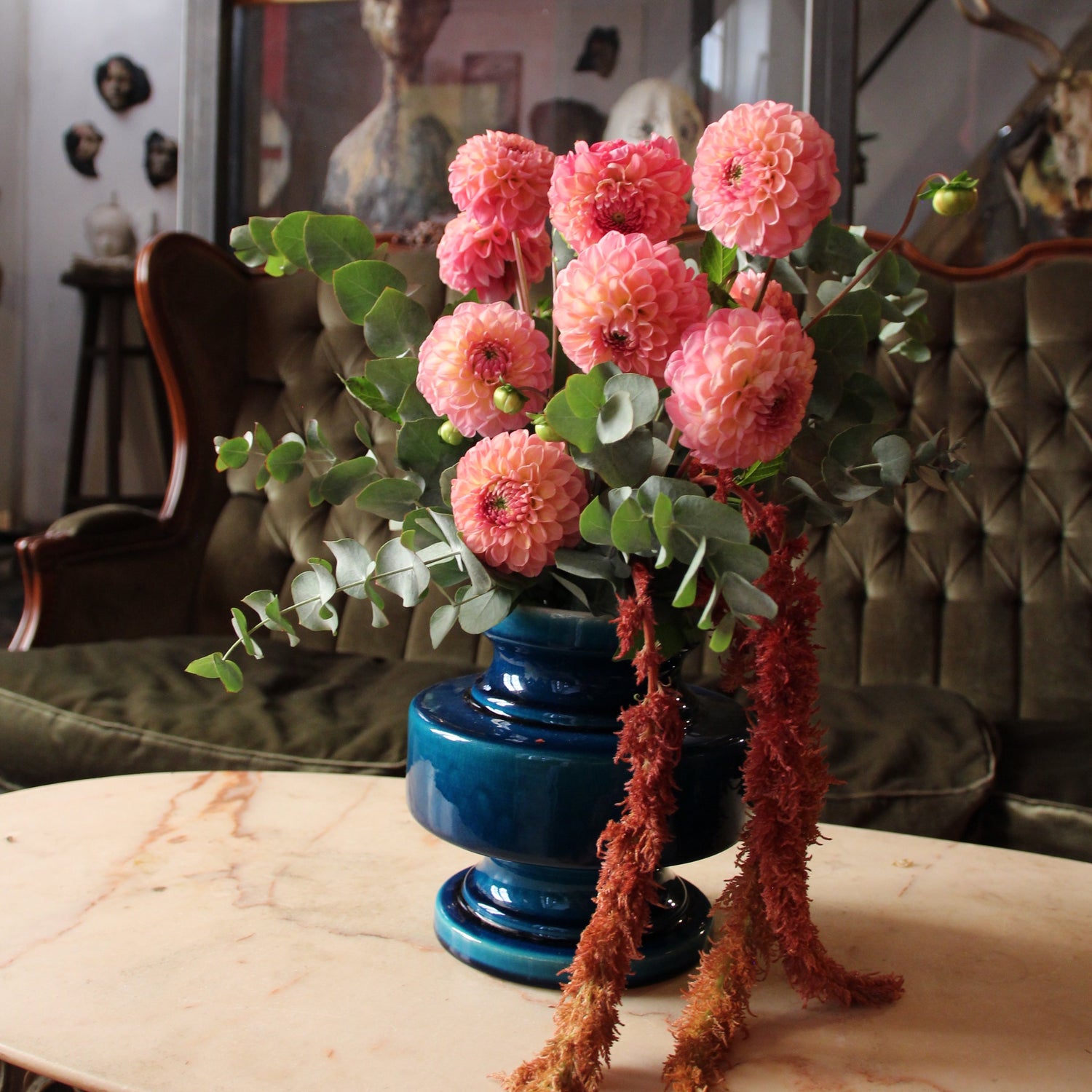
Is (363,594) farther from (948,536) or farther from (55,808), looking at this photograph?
(948,536)

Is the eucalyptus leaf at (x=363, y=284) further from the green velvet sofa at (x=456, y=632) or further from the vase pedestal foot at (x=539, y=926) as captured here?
the green velvet sofa at (x=456, y=632)

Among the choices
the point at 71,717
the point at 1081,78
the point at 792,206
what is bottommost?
the point at 71,717

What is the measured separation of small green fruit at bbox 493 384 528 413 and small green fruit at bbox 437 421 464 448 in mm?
50

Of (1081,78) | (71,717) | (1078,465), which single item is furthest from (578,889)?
(1081,78)

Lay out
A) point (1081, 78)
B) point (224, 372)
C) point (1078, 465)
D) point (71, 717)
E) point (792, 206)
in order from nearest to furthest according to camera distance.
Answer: point (792, 206) < point (71, 717) < point (1078, 465) < point (224, 372) < point (1081, 78)

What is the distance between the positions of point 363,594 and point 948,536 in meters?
1.39

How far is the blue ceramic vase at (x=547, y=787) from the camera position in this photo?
584 mm

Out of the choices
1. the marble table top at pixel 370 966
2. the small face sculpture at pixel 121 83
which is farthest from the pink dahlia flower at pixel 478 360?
the small face sculpture at pixel 121 83

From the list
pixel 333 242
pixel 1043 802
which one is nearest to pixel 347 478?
pixel 333 242

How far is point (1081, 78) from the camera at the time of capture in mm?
2154

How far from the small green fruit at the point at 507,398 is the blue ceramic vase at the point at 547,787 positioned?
119 millimetres

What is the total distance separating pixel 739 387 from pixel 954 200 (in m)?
0.18

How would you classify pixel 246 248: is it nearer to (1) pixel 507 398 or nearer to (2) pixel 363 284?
(2) pixel 363 284

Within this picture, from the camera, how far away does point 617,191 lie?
529 millimetres
